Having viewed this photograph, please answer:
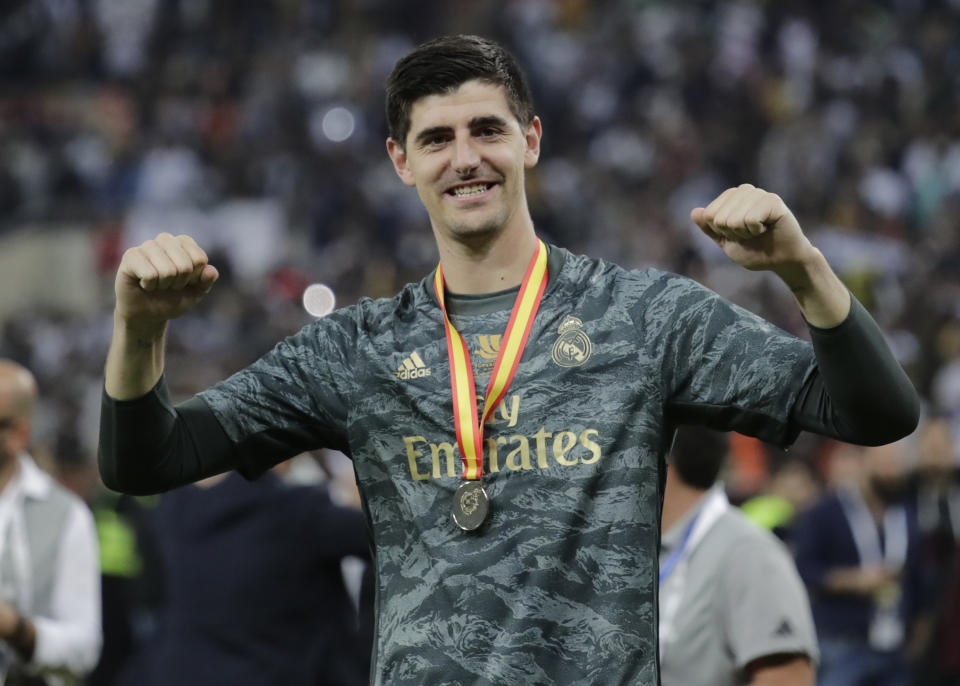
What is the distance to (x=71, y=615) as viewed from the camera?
Answer: 523 cm

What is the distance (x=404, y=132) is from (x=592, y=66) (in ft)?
56.8

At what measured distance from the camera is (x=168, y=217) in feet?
61.9

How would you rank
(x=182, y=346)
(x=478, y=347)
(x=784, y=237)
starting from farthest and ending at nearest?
(x=182, y=346) → (x=478, y=347) → (x=784, y=237)

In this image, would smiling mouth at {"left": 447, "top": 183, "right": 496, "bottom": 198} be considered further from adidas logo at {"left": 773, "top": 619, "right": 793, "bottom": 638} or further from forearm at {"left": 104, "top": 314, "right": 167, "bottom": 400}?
adidas logo at {"left": 773, "top": 619, "right": 793, "bottom": 638}

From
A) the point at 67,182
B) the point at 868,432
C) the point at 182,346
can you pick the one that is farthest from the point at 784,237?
the point at 67,182

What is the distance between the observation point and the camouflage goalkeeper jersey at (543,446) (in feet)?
8.87

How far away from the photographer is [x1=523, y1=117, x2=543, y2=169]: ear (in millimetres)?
3090

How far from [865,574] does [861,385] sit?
592 centimetres

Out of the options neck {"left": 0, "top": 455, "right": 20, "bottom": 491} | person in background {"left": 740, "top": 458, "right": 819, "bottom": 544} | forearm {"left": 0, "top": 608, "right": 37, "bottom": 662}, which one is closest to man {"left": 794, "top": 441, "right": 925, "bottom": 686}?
person in background {"left": 740, "top": 458, "right": 819, "bottom": 544}

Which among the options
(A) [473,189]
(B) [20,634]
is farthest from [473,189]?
(B) [20,634]

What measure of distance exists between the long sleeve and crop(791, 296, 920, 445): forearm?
3216 millimetres

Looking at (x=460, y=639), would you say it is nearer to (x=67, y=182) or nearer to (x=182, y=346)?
(x=182, y=346)

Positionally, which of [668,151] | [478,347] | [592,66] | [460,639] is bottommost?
[460,639]

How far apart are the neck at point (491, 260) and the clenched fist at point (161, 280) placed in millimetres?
497
